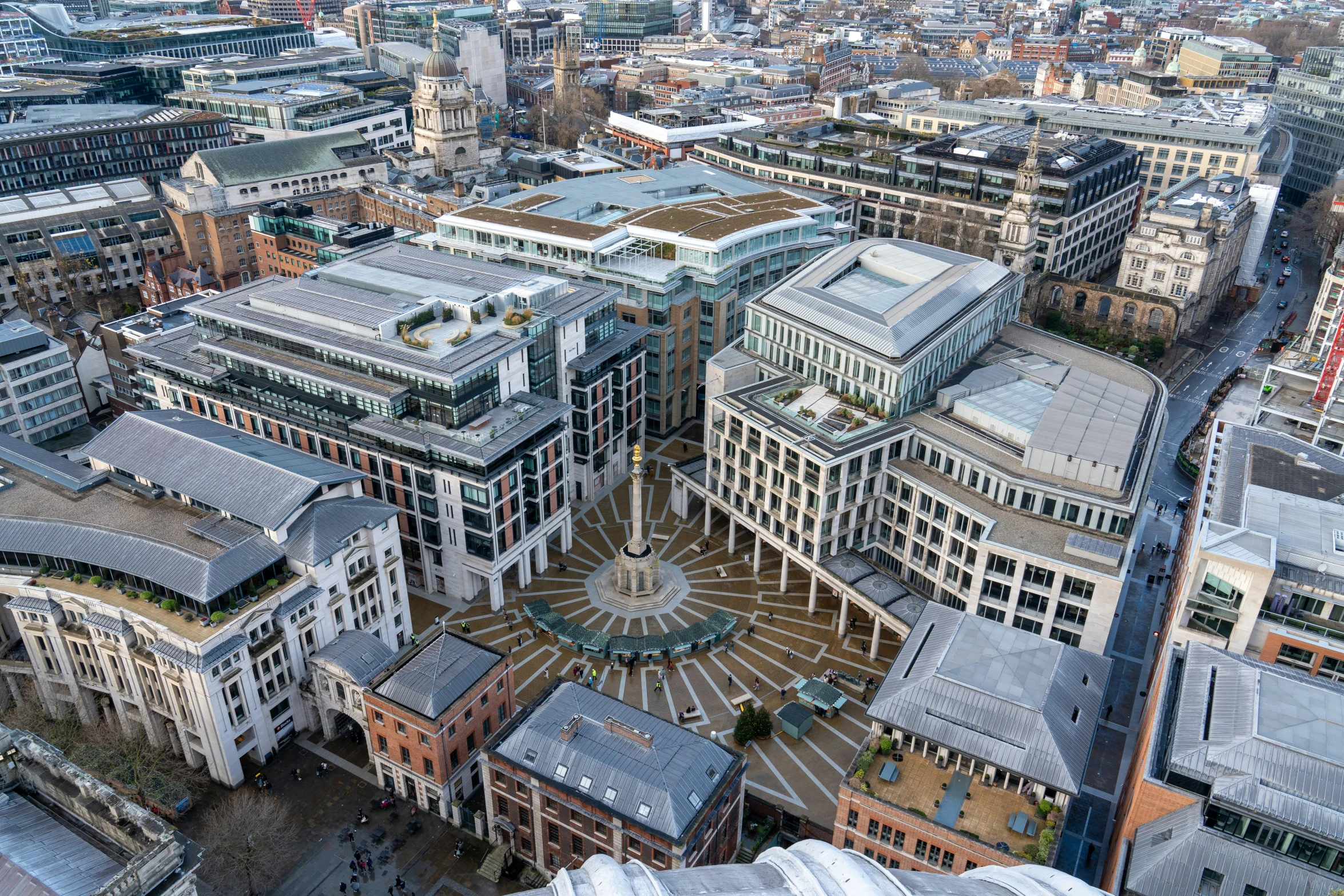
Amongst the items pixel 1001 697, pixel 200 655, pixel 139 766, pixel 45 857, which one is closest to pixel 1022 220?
pixel 1001 697

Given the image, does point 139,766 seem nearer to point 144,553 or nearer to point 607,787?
point 144,553

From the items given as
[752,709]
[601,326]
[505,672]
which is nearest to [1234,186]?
[601,326]

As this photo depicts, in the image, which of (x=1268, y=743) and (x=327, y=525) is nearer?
(x=1268, y=743)

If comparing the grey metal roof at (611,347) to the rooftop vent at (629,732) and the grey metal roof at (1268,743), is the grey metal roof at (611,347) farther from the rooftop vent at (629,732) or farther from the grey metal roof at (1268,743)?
the grey metal roof at (1268,743)

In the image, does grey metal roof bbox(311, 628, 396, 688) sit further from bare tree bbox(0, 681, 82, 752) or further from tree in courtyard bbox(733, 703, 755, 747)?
tree in courtyard bbox(733, 703, 755, 747)

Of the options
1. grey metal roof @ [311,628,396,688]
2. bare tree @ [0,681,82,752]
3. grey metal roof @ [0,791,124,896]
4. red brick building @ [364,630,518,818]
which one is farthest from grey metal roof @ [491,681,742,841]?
bare tree @ [0,681,82,752]

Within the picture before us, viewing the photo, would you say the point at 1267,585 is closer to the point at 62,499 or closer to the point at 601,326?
the point at 601,326

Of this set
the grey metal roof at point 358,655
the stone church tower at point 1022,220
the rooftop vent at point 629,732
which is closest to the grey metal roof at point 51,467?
the grey metal roof at point 358,655
